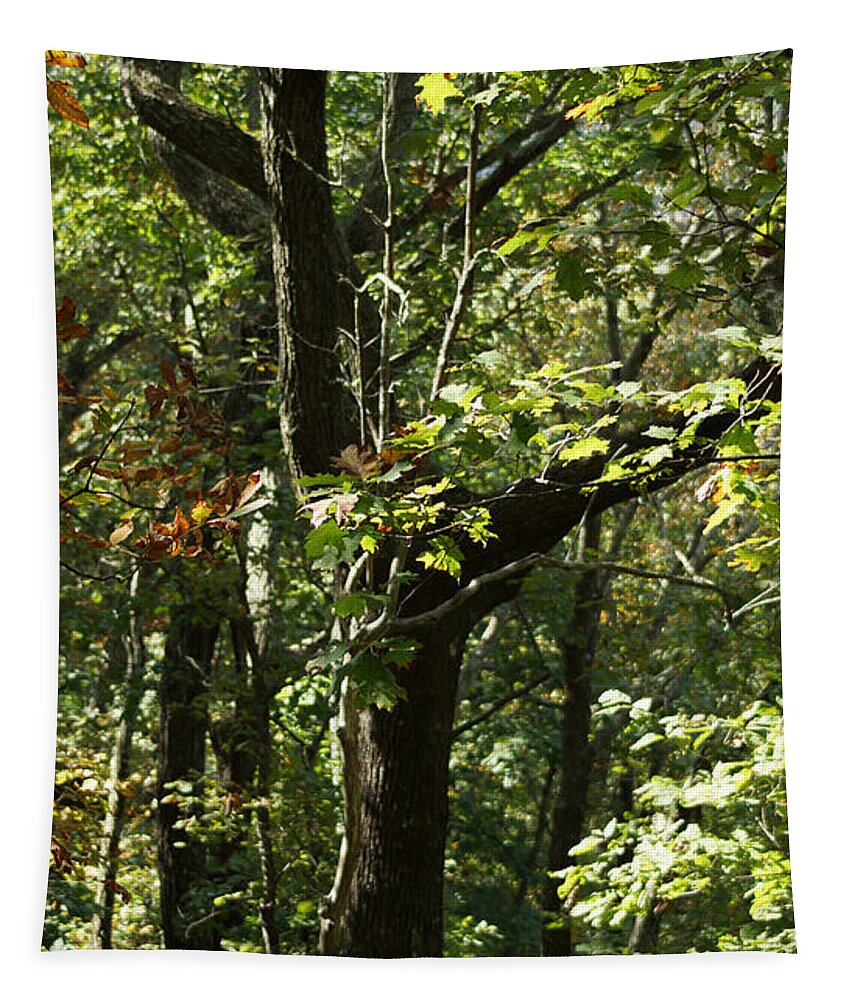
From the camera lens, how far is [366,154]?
2.51 m

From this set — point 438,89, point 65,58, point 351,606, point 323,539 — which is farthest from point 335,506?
point 65,58

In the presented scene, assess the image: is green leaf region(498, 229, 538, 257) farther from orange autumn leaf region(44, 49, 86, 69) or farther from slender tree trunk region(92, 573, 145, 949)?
slender tree trunk region(92, 573, 145, 949)

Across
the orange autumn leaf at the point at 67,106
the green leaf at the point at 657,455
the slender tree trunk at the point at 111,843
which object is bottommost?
the slender tree trunk at the point at 111,843

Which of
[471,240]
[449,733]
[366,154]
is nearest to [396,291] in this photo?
[471,240]

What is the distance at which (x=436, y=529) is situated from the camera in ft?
7.64

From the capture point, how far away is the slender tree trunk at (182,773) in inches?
92.2

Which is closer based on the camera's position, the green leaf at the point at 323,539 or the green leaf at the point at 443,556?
the green leaf at the point at 323,539

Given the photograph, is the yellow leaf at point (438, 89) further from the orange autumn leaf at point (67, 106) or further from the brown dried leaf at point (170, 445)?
the brown dried leaf at point (170, 445)

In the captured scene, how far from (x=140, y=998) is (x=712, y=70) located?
7.36 ft

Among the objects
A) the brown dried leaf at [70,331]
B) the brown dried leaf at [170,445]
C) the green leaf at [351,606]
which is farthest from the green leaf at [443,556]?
the brown dried leaf at [70,331]

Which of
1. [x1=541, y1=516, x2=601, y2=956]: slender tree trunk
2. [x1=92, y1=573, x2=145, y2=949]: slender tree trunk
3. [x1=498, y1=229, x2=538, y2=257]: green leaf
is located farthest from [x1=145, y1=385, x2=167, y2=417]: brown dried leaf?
[x1=541, y1=516, x2=601, y2=956]: slender tree trunk

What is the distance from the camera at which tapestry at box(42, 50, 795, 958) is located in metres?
2.21
